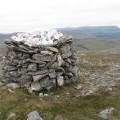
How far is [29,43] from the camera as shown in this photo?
103ft

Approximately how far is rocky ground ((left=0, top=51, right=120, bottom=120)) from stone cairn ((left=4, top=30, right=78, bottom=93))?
894 millimetres

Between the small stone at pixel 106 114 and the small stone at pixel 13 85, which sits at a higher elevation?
the small stone at pixel 13 85

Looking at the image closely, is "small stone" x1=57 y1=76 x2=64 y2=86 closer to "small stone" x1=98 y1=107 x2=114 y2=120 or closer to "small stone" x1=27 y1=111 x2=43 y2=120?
"small stone" x1=27 y1=111 x2=43 y2=120

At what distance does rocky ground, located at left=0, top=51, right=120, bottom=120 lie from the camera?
26.3 metres

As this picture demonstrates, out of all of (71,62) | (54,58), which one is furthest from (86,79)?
(54,58)

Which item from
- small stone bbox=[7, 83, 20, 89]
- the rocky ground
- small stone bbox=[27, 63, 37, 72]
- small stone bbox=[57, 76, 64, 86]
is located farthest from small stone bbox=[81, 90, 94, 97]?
small stone bbox=[7, 83, 20, 89]

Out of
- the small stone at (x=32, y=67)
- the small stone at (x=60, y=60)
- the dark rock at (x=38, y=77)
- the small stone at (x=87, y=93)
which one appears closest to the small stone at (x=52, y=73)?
the dark rock at (x=38, y=77)

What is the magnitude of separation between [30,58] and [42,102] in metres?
4.95

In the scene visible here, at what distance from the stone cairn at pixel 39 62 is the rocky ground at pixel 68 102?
894 mm

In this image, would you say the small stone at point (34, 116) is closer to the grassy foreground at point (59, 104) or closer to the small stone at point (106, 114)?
the grassy foreground at point (59, 104)

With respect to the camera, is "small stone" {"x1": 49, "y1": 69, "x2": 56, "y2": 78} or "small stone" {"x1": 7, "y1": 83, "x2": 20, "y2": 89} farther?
"small stone" {"x1": 7, "y1": 83, "x2": 20, "y2": 89}

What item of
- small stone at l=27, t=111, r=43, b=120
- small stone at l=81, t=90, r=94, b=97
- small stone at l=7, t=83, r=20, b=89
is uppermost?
small stone at l=7, t=83, r=20, b=89

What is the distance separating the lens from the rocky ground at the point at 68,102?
2625 cm

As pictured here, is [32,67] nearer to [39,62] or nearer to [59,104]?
[39,62]
